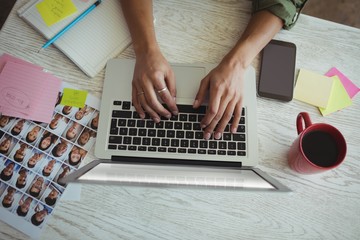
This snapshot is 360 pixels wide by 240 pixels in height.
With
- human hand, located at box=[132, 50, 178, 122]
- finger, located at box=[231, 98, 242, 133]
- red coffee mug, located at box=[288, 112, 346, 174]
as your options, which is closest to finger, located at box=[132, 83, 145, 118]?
human hand, located at box=[132, 50, 178, 122]

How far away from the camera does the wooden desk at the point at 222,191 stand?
648 mm

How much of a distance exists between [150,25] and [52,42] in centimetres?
26

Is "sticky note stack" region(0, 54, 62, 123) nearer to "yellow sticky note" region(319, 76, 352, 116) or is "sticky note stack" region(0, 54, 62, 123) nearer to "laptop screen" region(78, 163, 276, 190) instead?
"laptop screen" region(78, 163, 276, 190)

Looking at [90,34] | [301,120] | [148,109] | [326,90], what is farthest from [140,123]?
[326,90]

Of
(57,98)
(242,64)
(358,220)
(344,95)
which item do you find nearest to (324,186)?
(358,220)

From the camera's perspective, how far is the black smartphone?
739mm

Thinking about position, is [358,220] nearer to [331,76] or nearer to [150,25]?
[331,76]

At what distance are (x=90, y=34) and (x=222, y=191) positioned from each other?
0.53m

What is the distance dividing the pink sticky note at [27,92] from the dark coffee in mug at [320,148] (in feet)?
2.04

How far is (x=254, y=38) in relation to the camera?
741 millimetres

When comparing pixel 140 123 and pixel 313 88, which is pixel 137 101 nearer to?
pixel 140 123

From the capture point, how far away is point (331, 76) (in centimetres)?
78

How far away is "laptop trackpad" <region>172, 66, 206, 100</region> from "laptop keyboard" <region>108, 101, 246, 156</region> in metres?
0.04

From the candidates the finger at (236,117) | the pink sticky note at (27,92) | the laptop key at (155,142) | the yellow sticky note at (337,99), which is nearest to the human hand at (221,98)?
the finger at (236,117)
